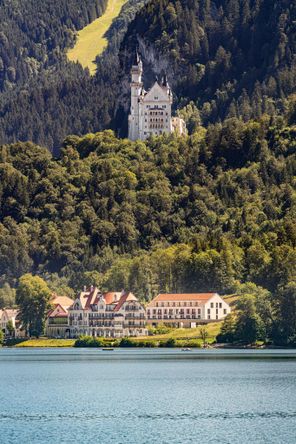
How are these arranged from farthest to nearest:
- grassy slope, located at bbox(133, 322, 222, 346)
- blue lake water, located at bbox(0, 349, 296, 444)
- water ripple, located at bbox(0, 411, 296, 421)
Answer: grassy slope, located at bbox(133, 322, 222, 346) < water ripple, located at bbox(0, 411, 296, 421) < blue lake water, located at bbox(0, 349, 296, 444)

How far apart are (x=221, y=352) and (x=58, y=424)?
272 ft

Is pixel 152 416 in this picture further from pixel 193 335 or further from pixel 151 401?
pixel 193 335

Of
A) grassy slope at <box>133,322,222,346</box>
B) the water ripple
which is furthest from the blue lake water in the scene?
grassy slope at <box>133,322,222,346</box>

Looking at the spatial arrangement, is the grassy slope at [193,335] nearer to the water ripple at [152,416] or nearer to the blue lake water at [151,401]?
the blue lake water at [151,401]

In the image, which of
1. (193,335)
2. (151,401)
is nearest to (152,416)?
(151,401)

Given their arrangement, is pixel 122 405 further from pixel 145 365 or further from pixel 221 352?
pixel 221 352

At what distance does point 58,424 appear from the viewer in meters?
92.1

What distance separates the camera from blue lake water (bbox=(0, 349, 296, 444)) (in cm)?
8775

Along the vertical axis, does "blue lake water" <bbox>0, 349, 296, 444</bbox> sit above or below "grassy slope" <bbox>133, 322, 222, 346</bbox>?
below

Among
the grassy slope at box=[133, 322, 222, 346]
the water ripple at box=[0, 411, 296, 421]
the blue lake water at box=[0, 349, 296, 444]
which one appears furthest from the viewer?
the grassy slope at box=[133, 322, 222, 346]

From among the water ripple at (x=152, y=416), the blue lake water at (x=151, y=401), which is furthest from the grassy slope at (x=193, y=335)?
the water ripple at (x=152, y=416)

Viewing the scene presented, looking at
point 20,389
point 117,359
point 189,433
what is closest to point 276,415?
point 189,433

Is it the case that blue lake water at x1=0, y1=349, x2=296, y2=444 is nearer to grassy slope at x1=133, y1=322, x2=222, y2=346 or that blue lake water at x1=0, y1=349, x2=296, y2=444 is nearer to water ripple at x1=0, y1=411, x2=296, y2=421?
water ripple at x1=0, y1=411, x2=296, y2=421

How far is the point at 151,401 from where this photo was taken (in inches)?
4134
